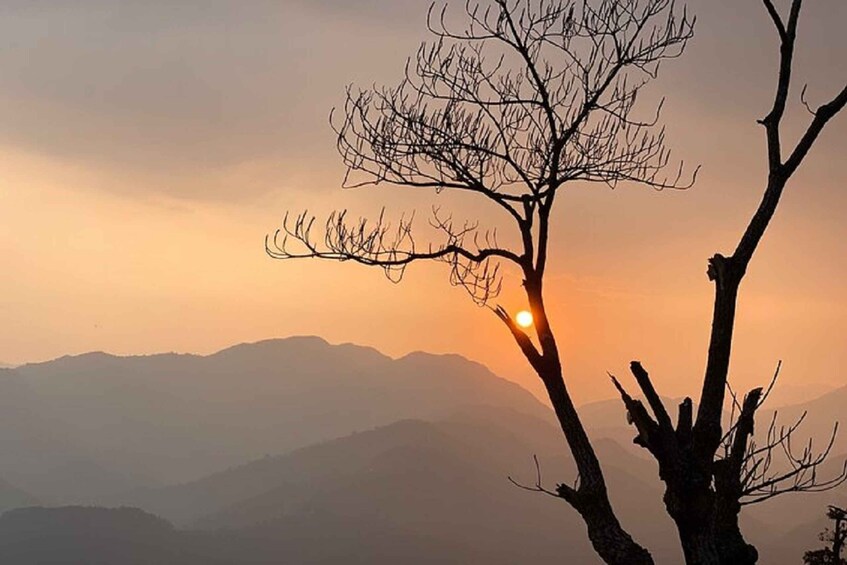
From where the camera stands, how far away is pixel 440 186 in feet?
23.5

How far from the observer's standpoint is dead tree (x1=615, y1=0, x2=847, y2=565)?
20.1 ft

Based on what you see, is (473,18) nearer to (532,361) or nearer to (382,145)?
(382,145)

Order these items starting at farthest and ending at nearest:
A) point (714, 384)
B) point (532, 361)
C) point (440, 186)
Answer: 1. point (440, 186)
2. point (532, 361)
3. point (714, 384)

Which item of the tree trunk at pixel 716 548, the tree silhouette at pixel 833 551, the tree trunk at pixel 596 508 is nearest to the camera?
the tree trunk at pixel 716 548

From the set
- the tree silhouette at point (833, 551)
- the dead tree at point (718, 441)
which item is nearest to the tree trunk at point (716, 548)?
the dead tree at point (718, 441)

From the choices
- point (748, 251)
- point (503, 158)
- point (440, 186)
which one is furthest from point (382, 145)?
point (748, 251)

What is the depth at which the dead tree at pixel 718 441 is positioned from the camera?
611 centimetres

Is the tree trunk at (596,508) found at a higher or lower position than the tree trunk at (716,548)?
higher

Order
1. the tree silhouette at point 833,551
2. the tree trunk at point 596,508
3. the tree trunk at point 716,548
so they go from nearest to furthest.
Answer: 1. the tree trunk at point 716,548
2. the tree trunk at point 596,508
3. the tree silhouette at point 833,551

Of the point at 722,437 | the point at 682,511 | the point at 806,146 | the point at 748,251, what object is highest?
the point at 806,146

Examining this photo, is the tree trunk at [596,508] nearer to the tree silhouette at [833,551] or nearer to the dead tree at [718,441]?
the dead tree at [718,441]

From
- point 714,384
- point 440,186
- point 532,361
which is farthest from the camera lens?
point 440,186

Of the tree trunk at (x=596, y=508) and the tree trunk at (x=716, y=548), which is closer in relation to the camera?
the tree trunk at (x=716, y=548)

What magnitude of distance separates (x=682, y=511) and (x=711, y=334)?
1.32 meters
